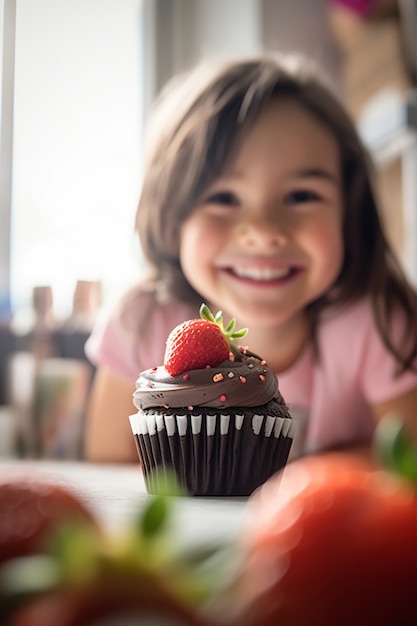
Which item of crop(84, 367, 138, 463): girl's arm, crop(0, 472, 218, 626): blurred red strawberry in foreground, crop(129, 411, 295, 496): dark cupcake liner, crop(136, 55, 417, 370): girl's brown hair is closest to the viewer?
crop(0, 472, 218, 626): blurred red strawberry in foreground

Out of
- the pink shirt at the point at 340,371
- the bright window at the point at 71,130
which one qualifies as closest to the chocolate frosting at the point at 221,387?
the pink shirt at the point at 340,371

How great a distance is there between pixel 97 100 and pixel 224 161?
153cm

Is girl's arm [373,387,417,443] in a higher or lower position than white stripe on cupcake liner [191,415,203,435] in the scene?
lower

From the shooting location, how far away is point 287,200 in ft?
2.32

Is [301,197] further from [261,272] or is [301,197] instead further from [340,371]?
[340,371]

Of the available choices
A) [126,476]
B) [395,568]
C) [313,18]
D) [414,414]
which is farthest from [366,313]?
[313,18]

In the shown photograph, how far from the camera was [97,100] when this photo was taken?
2.22 meters

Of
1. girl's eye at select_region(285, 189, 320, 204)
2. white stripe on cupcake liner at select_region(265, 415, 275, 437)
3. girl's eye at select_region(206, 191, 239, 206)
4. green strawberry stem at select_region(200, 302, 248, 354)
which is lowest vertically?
white stripe on cupcake liner at select_region(265, 415, 275, 437)

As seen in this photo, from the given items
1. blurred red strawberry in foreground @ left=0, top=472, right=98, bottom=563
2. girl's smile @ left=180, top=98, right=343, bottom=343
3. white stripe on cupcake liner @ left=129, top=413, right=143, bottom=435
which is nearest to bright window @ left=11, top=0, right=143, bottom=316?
girl's smile @ left=180, top=98, right=343, bottom=343

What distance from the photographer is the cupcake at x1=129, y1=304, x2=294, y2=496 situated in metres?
0.52

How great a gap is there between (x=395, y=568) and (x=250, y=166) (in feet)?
1.81

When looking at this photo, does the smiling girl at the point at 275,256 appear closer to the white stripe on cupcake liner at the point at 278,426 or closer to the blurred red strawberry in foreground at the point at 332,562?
the white stripe on cupcake liner at the point at 278,426

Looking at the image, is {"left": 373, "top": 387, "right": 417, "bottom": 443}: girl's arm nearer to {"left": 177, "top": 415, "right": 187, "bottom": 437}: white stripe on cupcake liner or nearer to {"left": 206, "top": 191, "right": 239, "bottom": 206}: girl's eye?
{"left": 206, "top": 191, "right": 239, "bottom": 206}: girl's eye

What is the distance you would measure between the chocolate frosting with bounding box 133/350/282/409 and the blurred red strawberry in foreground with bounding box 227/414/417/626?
0.28 m
